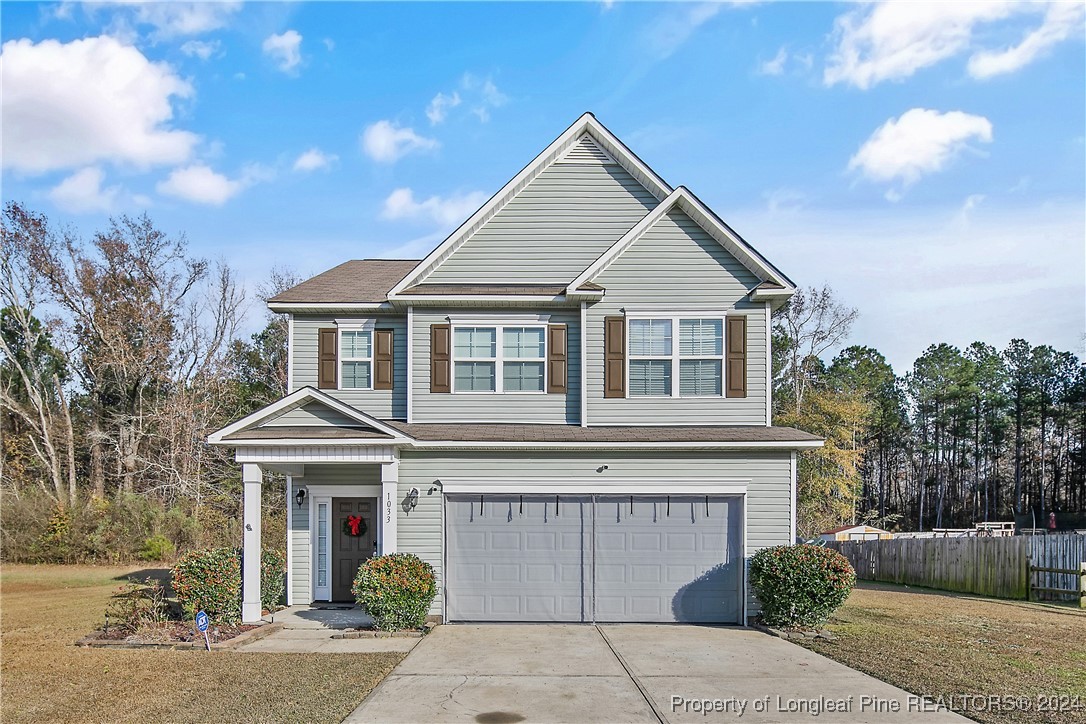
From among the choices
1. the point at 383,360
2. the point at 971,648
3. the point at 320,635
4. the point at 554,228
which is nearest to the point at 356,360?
the point at 383,360

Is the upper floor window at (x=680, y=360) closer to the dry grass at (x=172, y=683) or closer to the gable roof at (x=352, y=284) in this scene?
the gable roof at (x=352, y=284)

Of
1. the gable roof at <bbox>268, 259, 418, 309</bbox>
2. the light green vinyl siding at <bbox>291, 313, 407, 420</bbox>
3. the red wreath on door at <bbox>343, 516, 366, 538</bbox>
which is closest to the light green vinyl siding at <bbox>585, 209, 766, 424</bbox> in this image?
the light green vinyl siding at <bbox>291, 313, 407, 420</bbox>

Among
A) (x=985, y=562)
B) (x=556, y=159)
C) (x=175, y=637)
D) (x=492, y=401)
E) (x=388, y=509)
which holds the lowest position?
(x=985, y=562)

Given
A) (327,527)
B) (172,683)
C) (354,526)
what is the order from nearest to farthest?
1. (172,683)
2. (354,526)
3. (327,527)

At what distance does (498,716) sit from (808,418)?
31.3 m

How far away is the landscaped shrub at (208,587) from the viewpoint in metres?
12.9

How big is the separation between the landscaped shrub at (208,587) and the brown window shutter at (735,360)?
8956 mm

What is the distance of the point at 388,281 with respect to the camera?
57.0ft

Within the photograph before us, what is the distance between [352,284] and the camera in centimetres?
1719

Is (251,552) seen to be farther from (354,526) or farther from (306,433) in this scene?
(354,526)

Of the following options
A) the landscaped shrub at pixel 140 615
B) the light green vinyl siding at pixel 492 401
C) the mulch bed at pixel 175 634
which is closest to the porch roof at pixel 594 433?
the light green vinyl siding at pixel 492 401

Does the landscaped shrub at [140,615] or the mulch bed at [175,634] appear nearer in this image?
the mulch bed at [175,634]

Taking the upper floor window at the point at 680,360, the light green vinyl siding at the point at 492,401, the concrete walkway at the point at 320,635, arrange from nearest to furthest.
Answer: the concrete walkway at the point at 320,635 → the upper floor window at the point at 680,360 → the light green vinyl siding at the point at 492,401

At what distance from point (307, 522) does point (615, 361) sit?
6.47 meters
